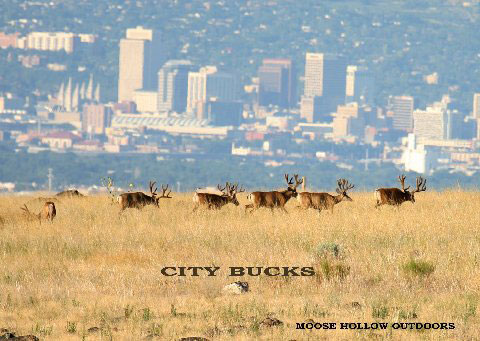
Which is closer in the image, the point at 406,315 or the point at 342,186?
the point at 406,315

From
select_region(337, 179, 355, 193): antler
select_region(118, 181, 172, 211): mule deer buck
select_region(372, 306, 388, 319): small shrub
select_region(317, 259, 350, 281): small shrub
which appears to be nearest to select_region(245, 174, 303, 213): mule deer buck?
select_region(337, 179, 355, 193): antler

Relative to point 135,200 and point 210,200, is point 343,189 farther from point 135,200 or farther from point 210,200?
point 135,200

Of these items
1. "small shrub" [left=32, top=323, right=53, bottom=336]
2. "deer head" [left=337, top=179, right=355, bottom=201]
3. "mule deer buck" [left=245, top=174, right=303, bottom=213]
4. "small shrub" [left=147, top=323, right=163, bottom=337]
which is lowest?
"small shrub" [left=32, top=323, right=53, bottom=336]

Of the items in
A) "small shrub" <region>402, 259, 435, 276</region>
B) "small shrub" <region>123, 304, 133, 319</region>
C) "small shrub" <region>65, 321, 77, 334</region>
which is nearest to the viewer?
"small shrub" <region>65, 321, 77, 334</region>

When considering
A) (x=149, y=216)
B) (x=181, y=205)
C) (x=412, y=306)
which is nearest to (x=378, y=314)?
(x=412, y=306)

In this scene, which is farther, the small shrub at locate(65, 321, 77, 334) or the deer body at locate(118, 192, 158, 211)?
the deer body at locate(118, 192, 158, 211)

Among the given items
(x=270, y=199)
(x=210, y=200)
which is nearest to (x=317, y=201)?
(x=270, y=199)

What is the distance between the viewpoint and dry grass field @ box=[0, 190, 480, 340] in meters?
14.9

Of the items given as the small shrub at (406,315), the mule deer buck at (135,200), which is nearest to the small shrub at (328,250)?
the small shrub at (406,315)

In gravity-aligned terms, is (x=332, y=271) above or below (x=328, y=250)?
below

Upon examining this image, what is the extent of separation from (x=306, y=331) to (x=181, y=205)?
13.5 metres

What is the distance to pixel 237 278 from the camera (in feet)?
58.4

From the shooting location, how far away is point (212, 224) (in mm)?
23703

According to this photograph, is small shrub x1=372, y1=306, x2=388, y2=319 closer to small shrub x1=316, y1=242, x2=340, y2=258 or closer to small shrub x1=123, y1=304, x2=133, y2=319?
small shrub x1=123, y1=304, x2=133, y2=319
